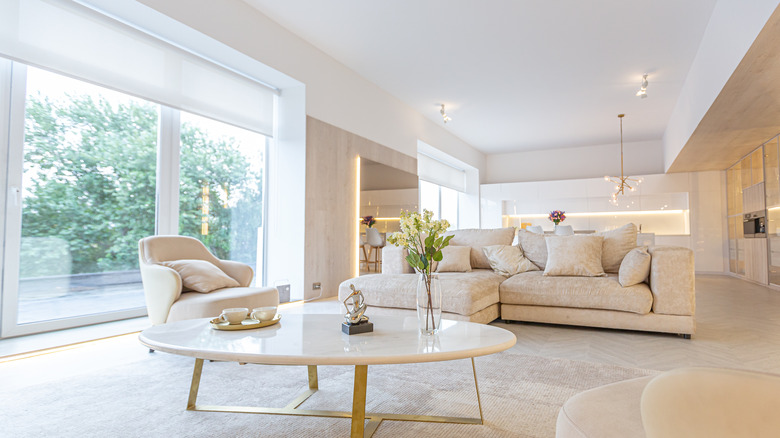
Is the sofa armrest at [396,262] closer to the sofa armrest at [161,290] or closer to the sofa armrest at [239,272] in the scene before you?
the sofa armrest at [239,272]

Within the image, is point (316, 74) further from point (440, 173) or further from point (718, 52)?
point (440, 173)

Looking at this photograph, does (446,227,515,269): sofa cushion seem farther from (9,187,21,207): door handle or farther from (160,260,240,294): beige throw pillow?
(9,187,21,207): door handle

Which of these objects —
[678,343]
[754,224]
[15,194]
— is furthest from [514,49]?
[754,224]

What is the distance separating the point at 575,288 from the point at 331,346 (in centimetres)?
257

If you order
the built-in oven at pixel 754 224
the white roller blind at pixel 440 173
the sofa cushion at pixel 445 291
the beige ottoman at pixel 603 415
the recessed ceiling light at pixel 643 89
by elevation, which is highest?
the recessed ceiling light at pixel 643 89

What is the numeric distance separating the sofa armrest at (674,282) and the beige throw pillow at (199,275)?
326 centimetres

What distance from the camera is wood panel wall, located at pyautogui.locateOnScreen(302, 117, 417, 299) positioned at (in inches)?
205

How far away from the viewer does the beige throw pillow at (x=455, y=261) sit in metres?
4.29

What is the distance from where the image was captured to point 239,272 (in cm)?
355

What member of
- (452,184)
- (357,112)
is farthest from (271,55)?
(452,184)

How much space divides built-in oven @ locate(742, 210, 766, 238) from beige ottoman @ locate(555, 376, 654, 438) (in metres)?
7.62

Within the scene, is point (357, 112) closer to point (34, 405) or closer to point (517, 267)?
point (517, 267)

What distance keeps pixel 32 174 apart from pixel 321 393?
287 centimetres

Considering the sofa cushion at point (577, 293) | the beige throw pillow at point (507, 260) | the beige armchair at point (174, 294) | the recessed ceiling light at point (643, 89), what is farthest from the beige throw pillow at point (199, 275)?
the recessed ceiling light at point (643, 89)
